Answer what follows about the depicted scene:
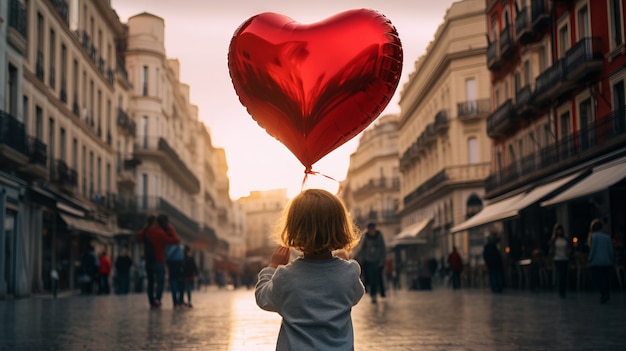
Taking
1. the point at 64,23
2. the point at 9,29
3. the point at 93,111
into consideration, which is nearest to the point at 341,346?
the point at 9,29

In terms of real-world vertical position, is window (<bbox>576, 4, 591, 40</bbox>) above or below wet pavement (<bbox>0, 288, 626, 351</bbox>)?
above

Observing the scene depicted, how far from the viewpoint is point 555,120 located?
29.0 m

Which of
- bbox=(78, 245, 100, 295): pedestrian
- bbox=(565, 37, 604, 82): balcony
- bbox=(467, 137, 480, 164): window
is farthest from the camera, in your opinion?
bbox=(467, 137, 480, 164): window

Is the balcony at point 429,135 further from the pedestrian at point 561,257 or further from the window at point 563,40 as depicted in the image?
the pedestrian at point 561,257

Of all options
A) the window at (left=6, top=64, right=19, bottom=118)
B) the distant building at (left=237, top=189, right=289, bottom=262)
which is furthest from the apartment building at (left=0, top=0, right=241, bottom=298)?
the distant building at (left=237, top=189, right=289, bottom=262)

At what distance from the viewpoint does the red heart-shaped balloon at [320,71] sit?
4.87m

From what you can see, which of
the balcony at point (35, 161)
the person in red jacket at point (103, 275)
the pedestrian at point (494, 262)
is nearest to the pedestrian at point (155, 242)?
the pedestrian at point (494, 262)

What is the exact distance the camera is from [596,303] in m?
15.9

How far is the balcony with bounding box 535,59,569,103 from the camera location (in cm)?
2647

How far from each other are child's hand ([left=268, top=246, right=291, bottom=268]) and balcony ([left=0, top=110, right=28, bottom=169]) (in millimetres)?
20386

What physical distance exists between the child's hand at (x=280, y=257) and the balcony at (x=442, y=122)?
48.9 metres

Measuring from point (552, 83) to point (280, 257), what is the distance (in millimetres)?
25040

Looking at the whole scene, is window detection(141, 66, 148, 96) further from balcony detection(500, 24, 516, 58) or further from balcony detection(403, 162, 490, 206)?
balcony detection(500, 24, 516, 58)

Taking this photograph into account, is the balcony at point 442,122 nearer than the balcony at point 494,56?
No
